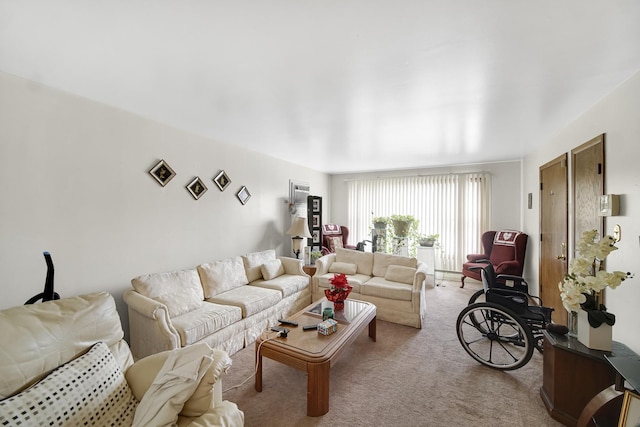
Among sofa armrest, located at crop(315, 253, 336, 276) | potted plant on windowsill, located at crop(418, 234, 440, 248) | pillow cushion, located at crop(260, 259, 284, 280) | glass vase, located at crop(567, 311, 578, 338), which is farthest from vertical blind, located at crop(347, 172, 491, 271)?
glass vase, located at crop(567, 311, 578, 338)

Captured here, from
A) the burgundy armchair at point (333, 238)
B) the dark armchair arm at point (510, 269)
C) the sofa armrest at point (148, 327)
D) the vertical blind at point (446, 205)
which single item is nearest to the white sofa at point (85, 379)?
the sofa armrest at point (148, 327)

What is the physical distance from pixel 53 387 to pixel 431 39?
8.38ft

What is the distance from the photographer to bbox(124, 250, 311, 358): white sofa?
7.25ft

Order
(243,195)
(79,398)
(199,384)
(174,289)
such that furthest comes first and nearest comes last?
(243,195), (174,289), (199,384), (79,398)

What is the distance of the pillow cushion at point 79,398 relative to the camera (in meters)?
1.01

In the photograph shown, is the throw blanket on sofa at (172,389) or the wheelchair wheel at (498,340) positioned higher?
the throw blanket on sofa at (172,389)

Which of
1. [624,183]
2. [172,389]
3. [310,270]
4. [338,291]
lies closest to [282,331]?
[338,291]

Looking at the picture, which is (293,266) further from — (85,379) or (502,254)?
(502,254)

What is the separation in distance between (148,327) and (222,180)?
2073 millimetres

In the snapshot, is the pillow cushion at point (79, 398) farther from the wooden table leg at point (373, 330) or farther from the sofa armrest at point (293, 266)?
the sofa armrest at point (293, 266)

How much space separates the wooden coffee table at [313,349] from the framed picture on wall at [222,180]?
2.14 metres

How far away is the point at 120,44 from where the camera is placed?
156 centimetres

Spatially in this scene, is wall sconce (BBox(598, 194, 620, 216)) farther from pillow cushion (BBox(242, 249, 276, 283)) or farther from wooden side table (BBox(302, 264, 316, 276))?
pillow cushion (BBox(242, 249, 276, 283))

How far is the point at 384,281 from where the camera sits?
145 inches
